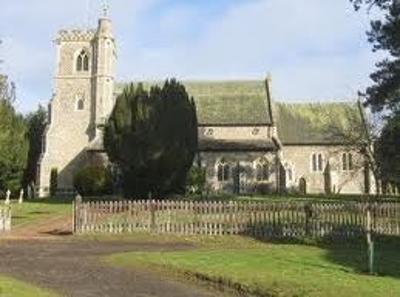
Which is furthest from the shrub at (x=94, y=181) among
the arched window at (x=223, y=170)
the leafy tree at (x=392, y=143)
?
the leafy tree at (x=392, y=143)

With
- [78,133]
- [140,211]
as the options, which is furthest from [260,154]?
[140,211]

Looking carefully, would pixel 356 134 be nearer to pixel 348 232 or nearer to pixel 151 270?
pixel 348 232

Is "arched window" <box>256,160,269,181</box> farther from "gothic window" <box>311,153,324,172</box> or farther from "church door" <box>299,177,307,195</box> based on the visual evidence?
"gothic window" <box>311,153,324,172</box>


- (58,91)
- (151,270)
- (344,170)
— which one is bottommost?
(151,270)

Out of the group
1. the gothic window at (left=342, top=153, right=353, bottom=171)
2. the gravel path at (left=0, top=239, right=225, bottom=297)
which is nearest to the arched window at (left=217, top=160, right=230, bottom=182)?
the gothic window at (left=342, top=153, right=353, bottom=171)

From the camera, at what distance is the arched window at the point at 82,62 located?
77438 mm

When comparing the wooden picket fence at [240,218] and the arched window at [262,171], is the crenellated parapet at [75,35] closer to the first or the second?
the arched window at [262,171]

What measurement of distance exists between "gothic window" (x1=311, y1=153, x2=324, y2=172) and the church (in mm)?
110

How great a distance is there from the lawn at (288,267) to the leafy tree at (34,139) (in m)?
58.7

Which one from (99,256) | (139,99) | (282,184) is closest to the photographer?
(99,256)

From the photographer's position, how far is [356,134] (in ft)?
221

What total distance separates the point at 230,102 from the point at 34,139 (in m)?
25.8

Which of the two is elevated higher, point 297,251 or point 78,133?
point 78,133

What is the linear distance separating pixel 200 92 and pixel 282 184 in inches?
569
